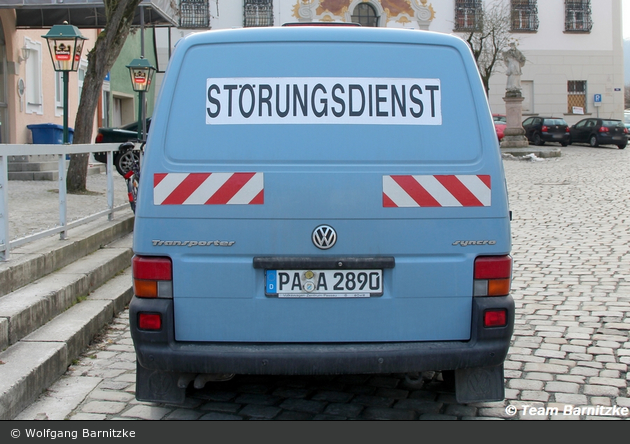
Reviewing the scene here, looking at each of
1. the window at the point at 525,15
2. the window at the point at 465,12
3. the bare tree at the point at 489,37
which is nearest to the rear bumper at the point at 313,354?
the bare tree at the point at 489,37

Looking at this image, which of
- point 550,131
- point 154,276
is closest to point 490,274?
point 154,276

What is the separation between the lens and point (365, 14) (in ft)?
148

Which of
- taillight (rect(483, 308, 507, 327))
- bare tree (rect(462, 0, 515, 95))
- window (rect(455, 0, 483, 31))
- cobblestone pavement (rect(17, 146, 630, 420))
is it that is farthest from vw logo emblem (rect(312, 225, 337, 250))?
window (rect(455, 0, 483, 31))

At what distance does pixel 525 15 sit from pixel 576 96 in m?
5.83

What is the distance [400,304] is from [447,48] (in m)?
1.23

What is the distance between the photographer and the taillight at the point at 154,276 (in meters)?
3.63

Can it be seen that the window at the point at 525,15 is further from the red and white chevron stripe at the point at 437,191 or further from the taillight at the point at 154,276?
the taillight at the point at 154,276

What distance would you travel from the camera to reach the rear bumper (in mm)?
3588

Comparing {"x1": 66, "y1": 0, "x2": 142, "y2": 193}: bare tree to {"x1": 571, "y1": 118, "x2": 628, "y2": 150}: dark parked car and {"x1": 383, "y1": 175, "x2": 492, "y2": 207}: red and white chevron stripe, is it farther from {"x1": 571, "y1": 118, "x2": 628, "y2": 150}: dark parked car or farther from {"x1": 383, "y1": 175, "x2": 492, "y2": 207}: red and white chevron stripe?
{"x1": 571, "y1": 118, "x2": 628, "y2": 150}: dark parked car

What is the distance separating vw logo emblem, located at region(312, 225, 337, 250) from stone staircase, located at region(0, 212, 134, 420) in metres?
1.83

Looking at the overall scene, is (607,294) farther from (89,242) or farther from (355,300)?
(89,242)

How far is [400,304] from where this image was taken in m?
3.65

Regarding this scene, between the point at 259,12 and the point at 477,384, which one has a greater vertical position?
the point at 259,12

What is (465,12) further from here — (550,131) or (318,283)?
(318,283)
